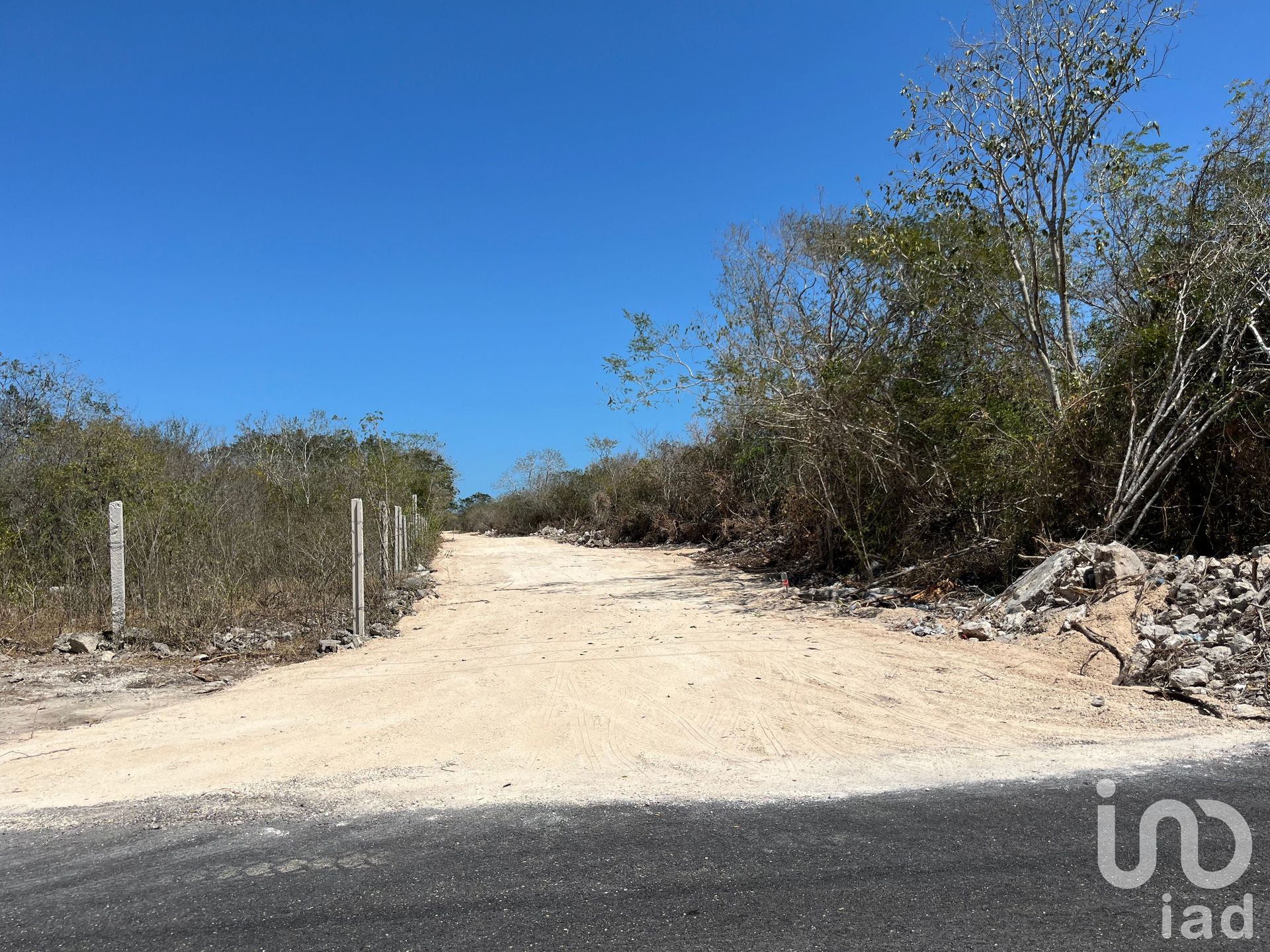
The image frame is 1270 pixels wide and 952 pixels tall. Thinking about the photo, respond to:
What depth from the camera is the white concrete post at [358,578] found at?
9859 mm

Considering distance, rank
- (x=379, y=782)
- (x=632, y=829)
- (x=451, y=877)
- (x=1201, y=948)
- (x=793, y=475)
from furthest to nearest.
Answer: (x=793, y=475) < (x=379, y=782) < (x=632, y=829) < (x=451, y=877) < (x=1201, y=948)

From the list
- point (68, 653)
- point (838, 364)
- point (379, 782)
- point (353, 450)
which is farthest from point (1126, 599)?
point (353, 450)

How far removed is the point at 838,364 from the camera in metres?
13.5

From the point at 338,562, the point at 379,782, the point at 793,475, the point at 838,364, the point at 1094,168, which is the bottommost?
the point at 379,782

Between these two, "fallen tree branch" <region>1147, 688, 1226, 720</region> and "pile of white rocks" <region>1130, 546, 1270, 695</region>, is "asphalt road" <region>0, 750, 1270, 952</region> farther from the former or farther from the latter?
"pile of white rocks" <region>1130, 546, 1270, 695</region>

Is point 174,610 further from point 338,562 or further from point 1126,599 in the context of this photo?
point 1126,599

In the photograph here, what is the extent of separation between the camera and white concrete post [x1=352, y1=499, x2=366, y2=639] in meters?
9.86

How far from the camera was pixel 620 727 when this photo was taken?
594 centimetres

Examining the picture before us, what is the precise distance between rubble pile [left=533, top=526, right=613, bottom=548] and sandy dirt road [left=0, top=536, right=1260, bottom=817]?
74.9 ft

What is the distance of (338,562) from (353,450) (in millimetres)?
7226

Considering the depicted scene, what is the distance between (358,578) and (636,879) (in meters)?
7.39

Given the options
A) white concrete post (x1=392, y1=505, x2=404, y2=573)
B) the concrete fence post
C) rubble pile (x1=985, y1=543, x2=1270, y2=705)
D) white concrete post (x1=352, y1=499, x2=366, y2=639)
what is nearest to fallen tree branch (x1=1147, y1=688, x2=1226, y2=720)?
rubble pile (x1=985, y1=543, x2=1270, y2=705)

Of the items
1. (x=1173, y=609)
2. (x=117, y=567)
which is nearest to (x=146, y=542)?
(x=117, y=567)

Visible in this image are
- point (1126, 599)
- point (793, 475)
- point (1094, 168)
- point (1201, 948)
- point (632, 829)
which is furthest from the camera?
point (793, 475)
